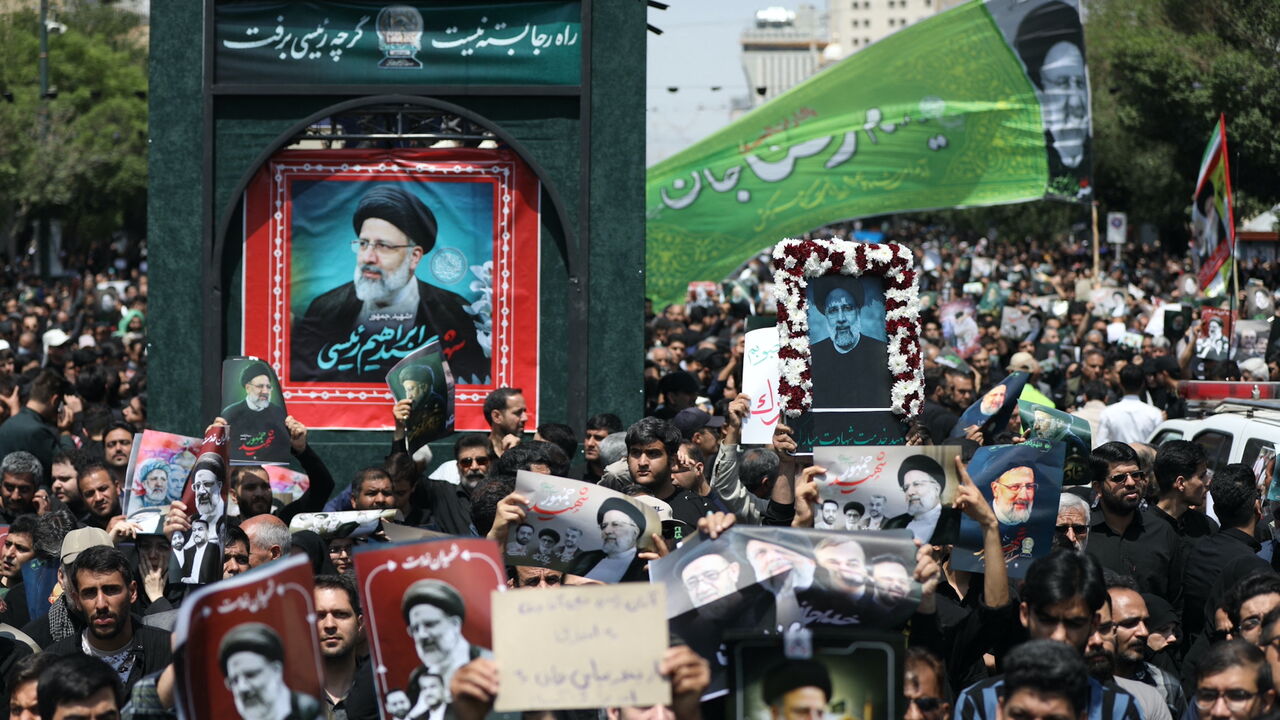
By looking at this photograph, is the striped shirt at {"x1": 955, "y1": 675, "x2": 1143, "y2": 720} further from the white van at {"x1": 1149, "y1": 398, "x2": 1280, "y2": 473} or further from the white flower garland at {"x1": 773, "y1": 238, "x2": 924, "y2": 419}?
the white van at {"x1": 1149, "y1": 398, "x2": 1280, "y2": 473}

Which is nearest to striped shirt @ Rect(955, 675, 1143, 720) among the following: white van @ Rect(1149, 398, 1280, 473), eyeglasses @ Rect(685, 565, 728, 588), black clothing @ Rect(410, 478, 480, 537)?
eyeglasses @ Rect(685, 565, 728, 588)

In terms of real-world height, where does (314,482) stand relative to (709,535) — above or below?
below

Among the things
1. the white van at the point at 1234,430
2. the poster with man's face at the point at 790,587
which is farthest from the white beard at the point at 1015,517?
the white van at the point at 1234,430

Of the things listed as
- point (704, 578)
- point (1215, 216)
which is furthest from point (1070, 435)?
point (1215, 216)

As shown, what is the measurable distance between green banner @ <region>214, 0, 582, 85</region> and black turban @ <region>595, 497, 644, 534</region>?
6003 mm

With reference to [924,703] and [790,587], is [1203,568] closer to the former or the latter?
[924,703]

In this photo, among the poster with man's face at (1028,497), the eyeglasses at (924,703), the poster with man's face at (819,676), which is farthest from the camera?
the poster with man's face at (1028,497)

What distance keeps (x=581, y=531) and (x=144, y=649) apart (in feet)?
5.62

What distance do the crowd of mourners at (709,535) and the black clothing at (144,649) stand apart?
0.01m

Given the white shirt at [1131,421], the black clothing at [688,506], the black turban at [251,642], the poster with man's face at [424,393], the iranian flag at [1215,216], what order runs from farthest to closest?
1. the iranian flag at [1215,216]
2. the white shirt at [1131,421]
3. the poster with man's face at [424,393]
4. the black clothing at [688,506]
5. the black turban at [251,642]

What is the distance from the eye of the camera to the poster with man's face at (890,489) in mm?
7012

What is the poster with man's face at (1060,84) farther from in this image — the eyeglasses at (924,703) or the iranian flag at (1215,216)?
the eyeglasses at (924,703)

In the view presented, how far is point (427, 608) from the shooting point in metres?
5.23

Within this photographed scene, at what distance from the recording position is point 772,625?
538cm
